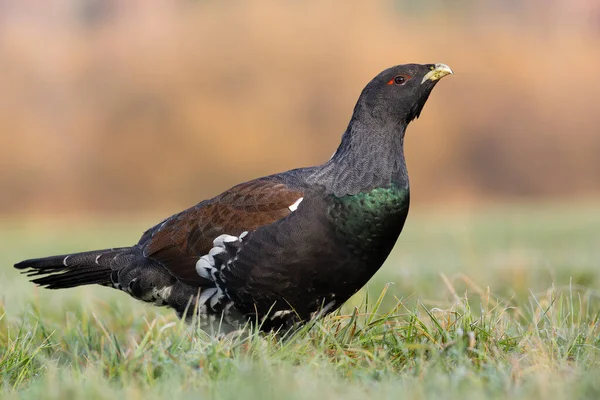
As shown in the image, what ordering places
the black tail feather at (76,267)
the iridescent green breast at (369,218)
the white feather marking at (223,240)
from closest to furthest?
the iridescent green breast at (369,218)
the white feather marking at (223,240)
the black tail feather at (76,267)

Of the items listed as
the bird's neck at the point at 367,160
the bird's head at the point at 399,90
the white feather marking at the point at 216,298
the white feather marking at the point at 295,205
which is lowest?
the white feather marking at the point at 216,298

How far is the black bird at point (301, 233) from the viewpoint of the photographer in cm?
464

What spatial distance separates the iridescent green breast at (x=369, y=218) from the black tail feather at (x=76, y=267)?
1.67 metres

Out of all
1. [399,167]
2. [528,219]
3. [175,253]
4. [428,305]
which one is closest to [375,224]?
[399,167]

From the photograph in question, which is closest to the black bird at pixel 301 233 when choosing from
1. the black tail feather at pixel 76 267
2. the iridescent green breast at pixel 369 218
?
the iridescent green breast at pixel 369 218

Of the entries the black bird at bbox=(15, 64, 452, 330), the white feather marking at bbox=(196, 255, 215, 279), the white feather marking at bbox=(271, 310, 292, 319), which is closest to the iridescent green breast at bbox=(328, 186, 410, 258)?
the black bird at bbox=(15, 64, 452, 330)

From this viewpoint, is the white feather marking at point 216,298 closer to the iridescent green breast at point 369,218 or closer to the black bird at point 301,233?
the black bird at point 301,233

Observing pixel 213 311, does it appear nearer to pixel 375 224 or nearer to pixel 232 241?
pixel 232 241

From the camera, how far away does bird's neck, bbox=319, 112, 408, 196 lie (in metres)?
4.79

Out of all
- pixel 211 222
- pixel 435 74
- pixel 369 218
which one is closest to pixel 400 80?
pixel 435 74

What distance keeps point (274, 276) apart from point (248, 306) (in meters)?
0.29

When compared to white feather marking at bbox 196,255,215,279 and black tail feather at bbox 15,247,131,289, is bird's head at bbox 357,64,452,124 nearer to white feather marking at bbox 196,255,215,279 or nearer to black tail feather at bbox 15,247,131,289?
white feather marking at bbox 196,255,215,279

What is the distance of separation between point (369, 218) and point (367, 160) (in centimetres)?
41

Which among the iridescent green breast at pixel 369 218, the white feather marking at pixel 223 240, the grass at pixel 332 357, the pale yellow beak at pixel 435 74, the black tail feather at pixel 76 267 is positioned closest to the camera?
the grass at pixel 332 357
